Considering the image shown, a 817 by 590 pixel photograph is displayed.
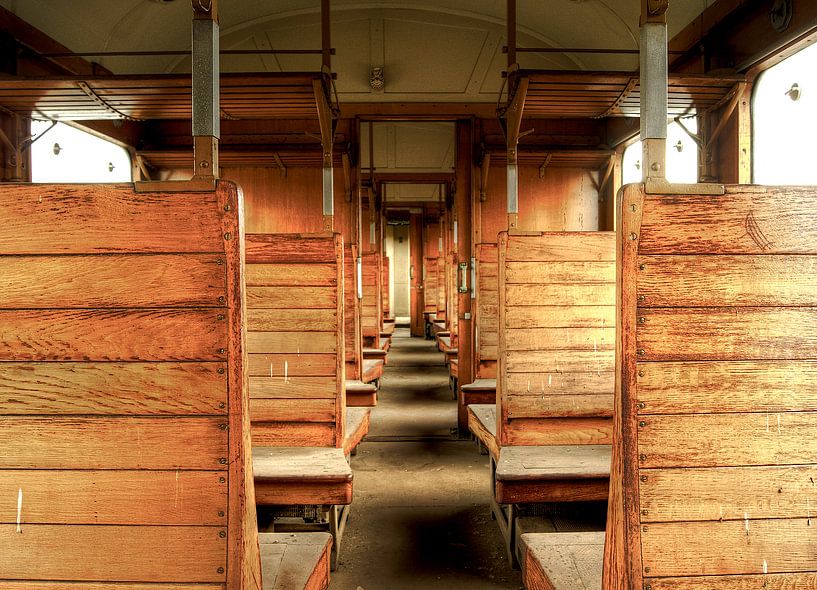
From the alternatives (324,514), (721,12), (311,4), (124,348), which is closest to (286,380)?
(324,514)

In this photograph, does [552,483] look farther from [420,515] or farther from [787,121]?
[787,121]

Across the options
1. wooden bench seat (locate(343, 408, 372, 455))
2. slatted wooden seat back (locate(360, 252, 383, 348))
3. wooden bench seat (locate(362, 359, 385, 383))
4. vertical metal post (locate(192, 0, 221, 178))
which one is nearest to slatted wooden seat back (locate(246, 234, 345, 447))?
wooden bench seat (locate(343, 408, 372, 455))

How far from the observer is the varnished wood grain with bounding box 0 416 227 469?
148 centimetres

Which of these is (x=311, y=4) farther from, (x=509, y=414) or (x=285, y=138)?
(x=509, y=414)

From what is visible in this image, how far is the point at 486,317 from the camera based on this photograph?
5.61 metres

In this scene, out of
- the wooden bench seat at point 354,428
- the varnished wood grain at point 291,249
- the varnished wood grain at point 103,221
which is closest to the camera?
the varnished wood grain at point 103,221

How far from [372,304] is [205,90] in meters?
6.35

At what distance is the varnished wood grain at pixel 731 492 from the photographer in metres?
1.49

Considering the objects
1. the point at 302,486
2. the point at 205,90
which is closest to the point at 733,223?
the point at 205,90

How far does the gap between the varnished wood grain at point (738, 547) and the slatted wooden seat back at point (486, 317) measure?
407 cm

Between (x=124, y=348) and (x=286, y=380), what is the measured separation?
5.62 feet

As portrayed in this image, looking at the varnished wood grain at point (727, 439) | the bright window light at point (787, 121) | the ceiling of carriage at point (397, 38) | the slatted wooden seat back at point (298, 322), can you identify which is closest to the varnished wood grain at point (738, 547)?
the varnished wood grain at point (727, 439)

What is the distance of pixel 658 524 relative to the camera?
148 centimetres

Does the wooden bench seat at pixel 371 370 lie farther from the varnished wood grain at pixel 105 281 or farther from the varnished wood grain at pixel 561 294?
the varnished wood grain at pixel 105 281
